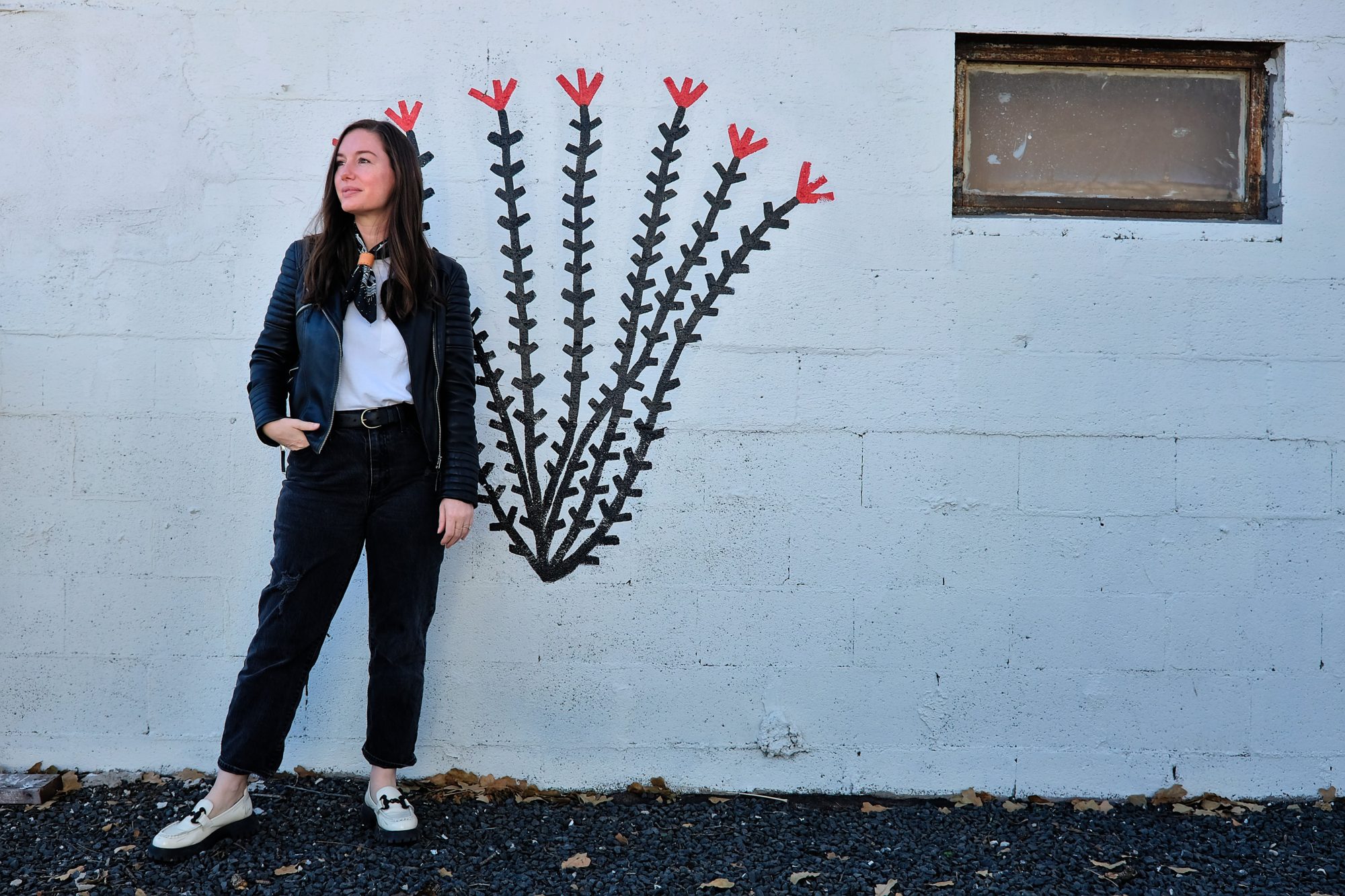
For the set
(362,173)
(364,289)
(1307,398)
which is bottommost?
(1307,398)

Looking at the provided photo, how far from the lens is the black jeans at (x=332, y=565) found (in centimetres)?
267

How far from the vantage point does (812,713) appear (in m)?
3.24

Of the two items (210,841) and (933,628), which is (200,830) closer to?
(210,841)

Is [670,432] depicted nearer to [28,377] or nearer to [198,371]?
[198,371]

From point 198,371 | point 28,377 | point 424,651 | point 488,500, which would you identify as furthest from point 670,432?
point 28,377

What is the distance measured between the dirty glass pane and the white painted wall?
157 mm

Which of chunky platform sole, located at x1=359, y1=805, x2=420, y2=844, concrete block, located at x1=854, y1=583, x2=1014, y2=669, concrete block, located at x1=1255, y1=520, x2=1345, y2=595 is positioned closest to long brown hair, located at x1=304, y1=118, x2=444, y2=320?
chunky platform sole, located at x1=359, y1=805, x2=420, y2=844

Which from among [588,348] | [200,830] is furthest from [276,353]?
[200,830]

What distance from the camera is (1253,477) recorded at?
10.5 ft

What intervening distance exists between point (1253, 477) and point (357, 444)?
2.64 meters

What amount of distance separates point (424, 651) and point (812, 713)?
3.94 ft

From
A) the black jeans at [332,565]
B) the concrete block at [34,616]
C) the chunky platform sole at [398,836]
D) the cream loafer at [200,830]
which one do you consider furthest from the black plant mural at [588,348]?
the concrete block at [34,616]

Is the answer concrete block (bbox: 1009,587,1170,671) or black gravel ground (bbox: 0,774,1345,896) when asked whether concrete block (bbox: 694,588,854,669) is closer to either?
black gravel ground (bbox: 0,774,1345,896)

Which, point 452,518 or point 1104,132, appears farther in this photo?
point 1104,132
